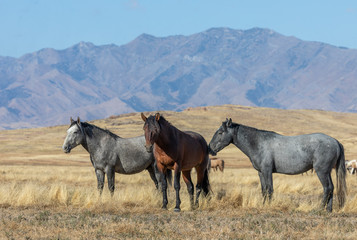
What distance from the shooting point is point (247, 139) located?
15.3m

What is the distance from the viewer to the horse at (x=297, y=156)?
14281 mm

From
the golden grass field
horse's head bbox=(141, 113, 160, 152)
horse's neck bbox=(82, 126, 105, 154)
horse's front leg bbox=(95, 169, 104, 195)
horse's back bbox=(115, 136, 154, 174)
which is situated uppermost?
horse's head bbox=(141, 113, 160, 152)

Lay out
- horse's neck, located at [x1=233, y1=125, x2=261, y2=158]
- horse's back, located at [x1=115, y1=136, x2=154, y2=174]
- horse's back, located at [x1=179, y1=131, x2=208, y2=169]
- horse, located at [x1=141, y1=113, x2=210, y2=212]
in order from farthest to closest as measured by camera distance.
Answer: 1. horse's back, located at [x1=115, y1=136, x2=154, y2=174]
2. horse's neck, located at [x1=233, y1=125, x2=261, y2=158]
3. horse's back, located at [x1=179, y1=131, x2=208, y2=169]
4. horse, located at [x1=141, y1=113, x2=210, y2=212]

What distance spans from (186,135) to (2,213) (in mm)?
5230

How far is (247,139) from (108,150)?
4.19m

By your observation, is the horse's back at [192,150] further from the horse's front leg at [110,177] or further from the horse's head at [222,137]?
the horse's front leg at [110,177]

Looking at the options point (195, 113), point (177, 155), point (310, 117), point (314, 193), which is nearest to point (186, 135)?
point (177, 155)

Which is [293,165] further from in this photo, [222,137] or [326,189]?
[222,137]

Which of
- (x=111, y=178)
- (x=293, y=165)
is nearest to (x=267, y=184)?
(x=293, y=165)

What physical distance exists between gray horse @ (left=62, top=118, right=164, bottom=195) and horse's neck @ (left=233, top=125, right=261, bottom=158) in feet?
8.59

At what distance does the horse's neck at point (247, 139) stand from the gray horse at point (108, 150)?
262 centimetres

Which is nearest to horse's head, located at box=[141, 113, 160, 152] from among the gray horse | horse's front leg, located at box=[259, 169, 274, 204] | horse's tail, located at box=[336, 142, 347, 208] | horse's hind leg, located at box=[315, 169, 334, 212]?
the gray horse

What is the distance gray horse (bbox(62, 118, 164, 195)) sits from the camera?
53.8 feet

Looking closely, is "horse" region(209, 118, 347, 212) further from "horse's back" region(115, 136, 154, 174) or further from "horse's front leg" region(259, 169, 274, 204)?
"horse's back" region(115, 136, 154, 174)
